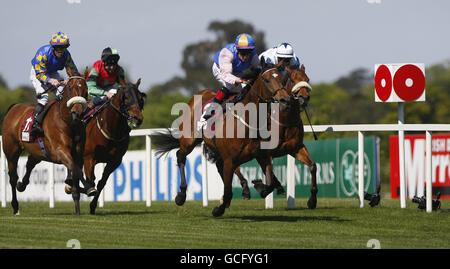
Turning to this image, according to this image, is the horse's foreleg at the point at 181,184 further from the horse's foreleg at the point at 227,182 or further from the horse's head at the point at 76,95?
the horse's head at the point at 76,95

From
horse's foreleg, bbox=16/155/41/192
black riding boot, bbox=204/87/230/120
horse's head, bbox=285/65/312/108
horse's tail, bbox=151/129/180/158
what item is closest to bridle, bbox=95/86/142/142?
black riding boot, bbox=204/87/230/120

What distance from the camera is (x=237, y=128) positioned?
33.6ft

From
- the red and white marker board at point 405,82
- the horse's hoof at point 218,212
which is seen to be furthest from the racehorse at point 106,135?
the red and white marker board at point 405,82

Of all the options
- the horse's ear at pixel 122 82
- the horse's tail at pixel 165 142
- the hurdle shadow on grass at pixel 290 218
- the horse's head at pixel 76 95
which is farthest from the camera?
the horse's tail at pixel 165 142

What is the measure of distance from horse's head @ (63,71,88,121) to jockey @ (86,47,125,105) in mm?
527

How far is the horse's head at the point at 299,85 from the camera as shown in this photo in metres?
9.98

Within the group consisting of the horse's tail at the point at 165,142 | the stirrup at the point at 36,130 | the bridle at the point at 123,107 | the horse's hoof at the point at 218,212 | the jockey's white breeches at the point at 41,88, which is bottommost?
the horse's hoof at the point at 218,212

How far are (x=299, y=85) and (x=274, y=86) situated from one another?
0.33m

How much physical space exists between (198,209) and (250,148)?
2880mm

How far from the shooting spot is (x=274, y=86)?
388 inches

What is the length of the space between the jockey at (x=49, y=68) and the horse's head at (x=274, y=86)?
2.88 m

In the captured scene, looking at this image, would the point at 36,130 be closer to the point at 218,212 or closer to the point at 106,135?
the point at 106,135

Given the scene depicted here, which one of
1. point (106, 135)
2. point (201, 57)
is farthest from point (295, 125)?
point (201, 57)
